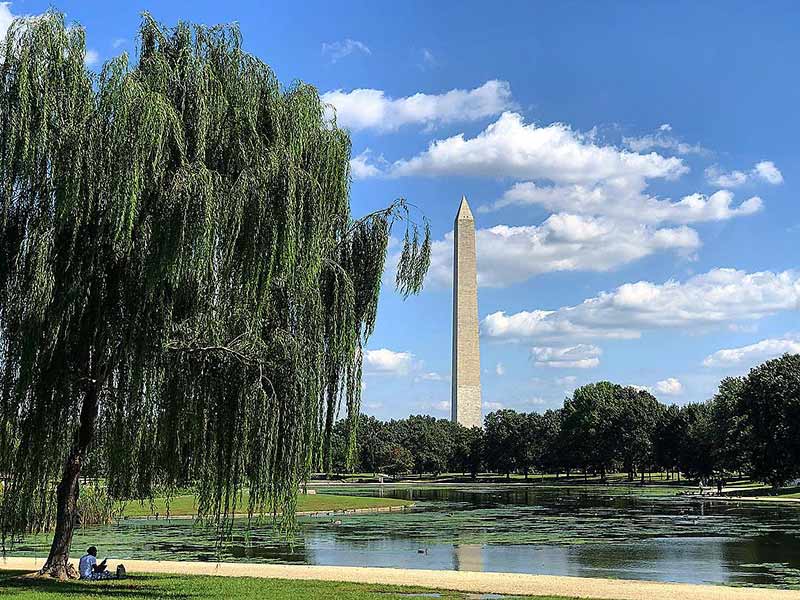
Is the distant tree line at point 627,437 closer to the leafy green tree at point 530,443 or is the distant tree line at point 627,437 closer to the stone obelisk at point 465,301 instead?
the leafy green tree at point 530,443

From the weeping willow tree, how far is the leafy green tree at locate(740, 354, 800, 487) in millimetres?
55882

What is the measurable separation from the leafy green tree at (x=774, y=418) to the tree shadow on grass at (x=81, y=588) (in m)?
56.0

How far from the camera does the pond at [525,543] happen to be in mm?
24953

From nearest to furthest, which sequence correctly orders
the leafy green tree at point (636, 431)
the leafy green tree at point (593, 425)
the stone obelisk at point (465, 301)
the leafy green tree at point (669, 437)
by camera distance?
the stone obelisk at point (465, 301)
the leafy green tree at point (669, 437)
the leafy green tree at point (636, 431)
the leafy green tree at point (593, 425)

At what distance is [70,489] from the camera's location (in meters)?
16.5

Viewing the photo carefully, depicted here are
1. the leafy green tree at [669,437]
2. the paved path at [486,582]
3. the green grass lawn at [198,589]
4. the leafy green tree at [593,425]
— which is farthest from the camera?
the leafy green tree at [593,425]

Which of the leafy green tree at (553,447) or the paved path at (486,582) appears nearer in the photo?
the paved path at (486,582)

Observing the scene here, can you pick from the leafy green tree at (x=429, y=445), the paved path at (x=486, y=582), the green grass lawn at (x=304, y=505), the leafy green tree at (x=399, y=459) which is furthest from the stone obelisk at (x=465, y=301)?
the paved path at (x=486, y=582)

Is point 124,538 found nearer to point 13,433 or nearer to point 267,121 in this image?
point 13,433

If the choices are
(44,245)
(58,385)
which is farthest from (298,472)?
(44,245)

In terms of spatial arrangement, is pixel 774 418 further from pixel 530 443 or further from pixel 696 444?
pixel 530 443

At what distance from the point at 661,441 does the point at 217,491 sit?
8146 cm

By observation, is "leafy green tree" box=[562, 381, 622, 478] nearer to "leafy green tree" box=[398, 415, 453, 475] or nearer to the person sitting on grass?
"leafy green tree" box=[398, 415, 453, 475]

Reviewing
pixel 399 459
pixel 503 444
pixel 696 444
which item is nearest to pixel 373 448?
pixel 399 459
